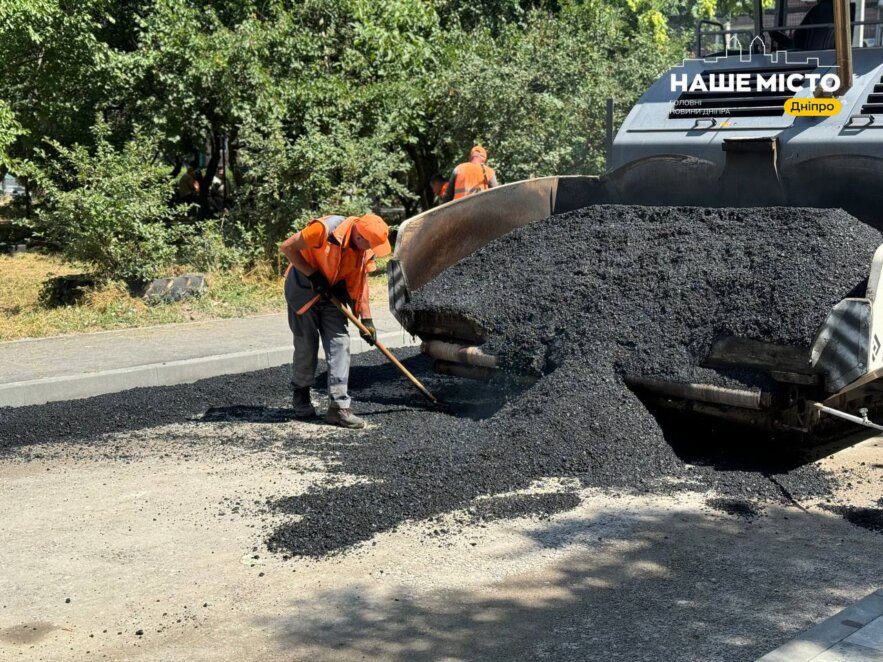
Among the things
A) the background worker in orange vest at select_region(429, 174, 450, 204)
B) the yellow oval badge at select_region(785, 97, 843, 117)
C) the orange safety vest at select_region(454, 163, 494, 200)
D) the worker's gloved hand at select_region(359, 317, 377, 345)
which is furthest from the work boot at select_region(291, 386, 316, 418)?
the background worker in orange vest at select_region(429, 174, 450, 204)

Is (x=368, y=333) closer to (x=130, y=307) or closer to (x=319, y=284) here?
(x=319, y=284)

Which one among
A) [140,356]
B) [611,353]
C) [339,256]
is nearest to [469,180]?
[140,356]

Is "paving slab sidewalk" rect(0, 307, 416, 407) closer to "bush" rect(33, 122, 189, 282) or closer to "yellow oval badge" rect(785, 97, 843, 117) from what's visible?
"bush" rect(33, 122, 189, 282)

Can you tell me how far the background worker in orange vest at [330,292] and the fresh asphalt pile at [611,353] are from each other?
40cm

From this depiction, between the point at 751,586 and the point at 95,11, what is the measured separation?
11936 millimetres

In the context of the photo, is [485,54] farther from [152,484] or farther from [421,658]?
[421,658]

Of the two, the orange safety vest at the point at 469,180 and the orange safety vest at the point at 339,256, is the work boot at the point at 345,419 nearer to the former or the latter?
the orange safety vest at the point at 339,256

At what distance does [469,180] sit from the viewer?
11570 millimetres

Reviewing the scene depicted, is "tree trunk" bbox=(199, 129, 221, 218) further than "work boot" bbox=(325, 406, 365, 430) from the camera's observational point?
Yes

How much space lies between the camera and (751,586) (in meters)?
4.17

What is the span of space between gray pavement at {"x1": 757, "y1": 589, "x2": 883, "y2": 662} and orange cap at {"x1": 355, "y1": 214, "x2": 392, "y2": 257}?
355cm

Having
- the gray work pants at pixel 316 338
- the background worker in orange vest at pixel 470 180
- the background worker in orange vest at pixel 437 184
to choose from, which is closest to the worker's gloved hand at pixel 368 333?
the gray work pants at pixel 316 338

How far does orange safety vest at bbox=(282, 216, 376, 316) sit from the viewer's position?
6707 mm

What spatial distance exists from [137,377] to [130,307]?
2865 mm
